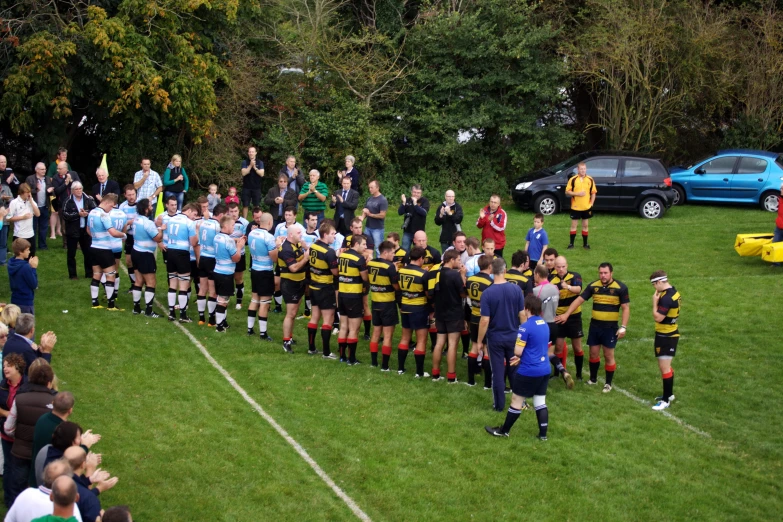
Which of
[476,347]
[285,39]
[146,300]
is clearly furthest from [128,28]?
[476,347]

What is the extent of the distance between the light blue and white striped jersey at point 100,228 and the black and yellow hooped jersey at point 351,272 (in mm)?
4593

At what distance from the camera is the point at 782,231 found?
17422mm

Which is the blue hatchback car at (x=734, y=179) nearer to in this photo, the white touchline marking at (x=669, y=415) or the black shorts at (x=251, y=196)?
the black shorts at (x=251, y=196)

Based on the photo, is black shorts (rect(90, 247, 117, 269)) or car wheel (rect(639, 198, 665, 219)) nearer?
black shorts (rect(90, 247, 117, 269))

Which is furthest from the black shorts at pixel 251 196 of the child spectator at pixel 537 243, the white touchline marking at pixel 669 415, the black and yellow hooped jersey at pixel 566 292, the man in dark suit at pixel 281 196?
the white touchline marking at pixel 669 415

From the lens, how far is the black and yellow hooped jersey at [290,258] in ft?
41.3

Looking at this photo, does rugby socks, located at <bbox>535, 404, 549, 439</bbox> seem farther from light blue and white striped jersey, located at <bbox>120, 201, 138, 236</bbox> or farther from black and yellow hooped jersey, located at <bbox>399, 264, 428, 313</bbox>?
light blue and white striped jersey, located at <bbox>120, 201, 138, 236</bbox>

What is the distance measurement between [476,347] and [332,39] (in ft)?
50.9

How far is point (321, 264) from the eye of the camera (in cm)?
1217

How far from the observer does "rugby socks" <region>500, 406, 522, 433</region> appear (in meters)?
9.80

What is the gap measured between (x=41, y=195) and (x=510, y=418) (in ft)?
40.2

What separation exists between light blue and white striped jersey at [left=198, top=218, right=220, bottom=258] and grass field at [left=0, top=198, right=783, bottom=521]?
127 centimetres

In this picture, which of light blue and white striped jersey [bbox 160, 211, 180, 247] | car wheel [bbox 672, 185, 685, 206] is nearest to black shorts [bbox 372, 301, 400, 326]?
light blue and white striped jersey [bbox 160, 211, 180, 247]

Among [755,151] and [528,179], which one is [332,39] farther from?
[755,151]
